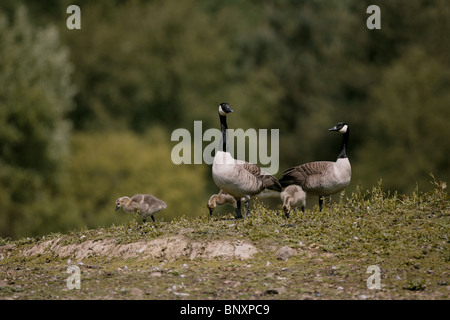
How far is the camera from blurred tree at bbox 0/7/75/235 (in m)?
42.5

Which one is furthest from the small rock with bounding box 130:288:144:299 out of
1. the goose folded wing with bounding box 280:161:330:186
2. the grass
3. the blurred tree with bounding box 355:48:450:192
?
the blurred tree with bounding box 355:48:450:192

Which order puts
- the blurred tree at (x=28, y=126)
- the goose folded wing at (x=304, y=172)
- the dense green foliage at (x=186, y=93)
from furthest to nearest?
the dense green foliage at (x=186, y=93), the blurred tree at (x=28, y=126), the goose folded wing at (x=304, y=172)

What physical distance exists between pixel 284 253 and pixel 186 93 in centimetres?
5177

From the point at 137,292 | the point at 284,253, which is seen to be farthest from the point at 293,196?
the point at 137,292

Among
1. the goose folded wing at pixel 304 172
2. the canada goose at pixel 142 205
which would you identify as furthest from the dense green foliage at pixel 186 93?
the goose folded wing at pixel 304 172

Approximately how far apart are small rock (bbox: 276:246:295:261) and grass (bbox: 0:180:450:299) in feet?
0.30

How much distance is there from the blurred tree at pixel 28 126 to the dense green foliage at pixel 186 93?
3.6 inches

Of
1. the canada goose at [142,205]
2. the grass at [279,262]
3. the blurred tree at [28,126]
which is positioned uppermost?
the blurred tree at [28,126]

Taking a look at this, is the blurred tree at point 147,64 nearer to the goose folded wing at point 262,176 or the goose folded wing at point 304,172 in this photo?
the goose folded wing at point 304,172

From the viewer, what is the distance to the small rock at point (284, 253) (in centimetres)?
1309

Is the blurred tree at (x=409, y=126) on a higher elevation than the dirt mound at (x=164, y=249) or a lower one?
higher

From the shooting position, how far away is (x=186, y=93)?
210 ft

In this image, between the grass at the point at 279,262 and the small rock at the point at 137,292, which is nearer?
the small rock at the point at 137,292

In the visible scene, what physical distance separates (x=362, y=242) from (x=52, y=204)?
3487 centimetres
